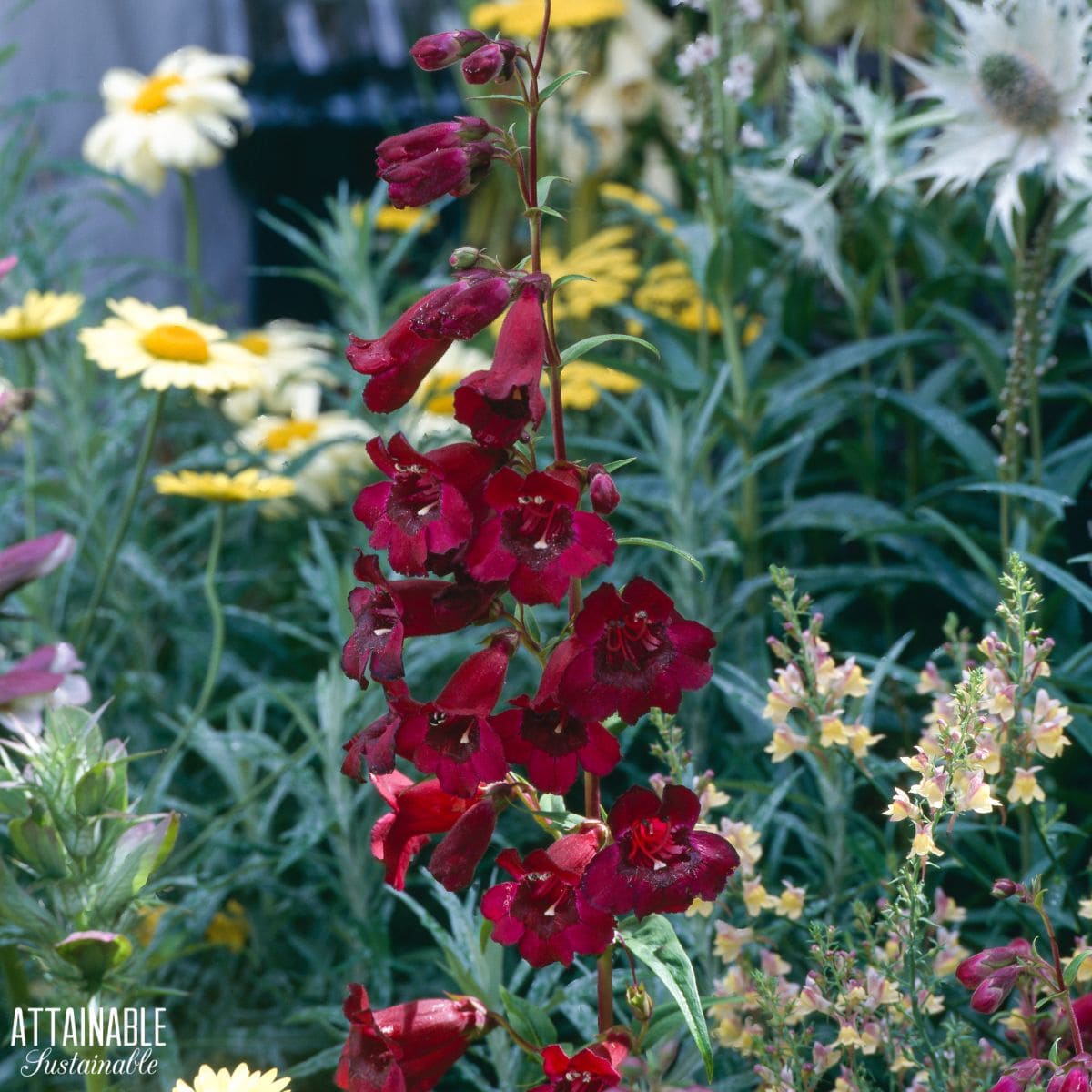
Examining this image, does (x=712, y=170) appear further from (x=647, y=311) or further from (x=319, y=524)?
(x=319, y=524)

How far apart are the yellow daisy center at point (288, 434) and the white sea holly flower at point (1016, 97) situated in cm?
101

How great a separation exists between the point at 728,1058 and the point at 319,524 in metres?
1.08

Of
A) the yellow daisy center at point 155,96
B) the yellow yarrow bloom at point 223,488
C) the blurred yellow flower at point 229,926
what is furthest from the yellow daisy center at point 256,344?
the blurred yellow flower at point 229,926

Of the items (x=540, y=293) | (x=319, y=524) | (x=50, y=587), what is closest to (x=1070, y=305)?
(x=319, y=524)

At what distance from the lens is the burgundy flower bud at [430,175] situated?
2.94 feet

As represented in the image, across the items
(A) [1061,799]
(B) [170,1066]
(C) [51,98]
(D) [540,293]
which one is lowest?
(B) [170,1066]

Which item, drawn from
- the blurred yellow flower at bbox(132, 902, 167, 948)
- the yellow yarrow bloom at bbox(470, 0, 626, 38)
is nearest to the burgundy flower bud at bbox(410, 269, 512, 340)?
the blurred yellow flower at bbox(132, 902, 167, 948)

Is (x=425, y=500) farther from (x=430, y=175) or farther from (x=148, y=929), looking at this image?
(x=148, y=929)

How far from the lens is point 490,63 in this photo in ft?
2.88

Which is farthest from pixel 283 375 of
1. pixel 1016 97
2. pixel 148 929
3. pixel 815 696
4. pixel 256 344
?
pixel 815 696

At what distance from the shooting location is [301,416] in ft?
7.71

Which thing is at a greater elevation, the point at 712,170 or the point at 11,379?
the point at 712,170

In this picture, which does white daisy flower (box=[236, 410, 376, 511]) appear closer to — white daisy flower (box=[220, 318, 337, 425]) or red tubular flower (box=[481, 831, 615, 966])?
white daisy flower (box=[220, 318, 337, 425])

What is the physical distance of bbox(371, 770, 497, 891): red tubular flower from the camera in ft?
3.04
